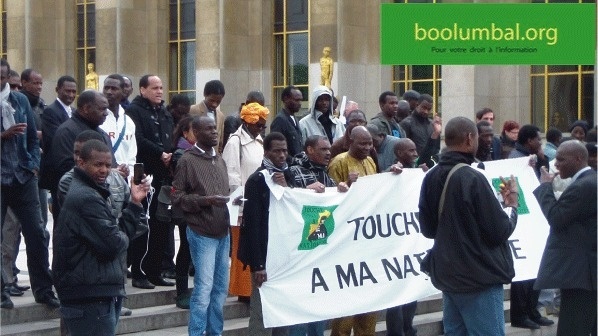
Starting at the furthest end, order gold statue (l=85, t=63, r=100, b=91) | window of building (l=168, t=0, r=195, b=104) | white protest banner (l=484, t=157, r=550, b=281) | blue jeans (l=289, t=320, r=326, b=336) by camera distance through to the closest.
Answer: gold statue (l=85, t=63, r=100, b=91)
window of building (l=168, t=0, r=195, b=104)
white protest banner (l=484, t=157, r=550, b=281)
blue jeans (l=289, t=320, r=326, b=336)

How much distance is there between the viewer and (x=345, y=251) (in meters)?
11.1

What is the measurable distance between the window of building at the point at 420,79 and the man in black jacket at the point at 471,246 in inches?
925

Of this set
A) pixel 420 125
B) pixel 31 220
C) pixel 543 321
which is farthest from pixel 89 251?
pixel 420 125

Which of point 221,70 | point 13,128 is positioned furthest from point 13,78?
point 221,70

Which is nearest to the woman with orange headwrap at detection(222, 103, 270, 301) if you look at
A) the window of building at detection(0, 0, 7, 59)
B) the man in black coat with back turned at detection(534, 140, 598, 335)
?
the man in black coat with back turned at detection(534, 140, 598, 335)

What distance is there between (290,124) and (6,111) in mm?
3406

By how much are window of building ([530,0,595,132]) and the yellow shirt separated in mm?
18128

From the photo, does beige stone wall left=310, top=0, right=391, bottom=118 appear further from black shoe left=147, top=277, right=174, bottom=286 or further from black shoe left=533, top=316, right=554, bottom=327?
black shoe left=147, top=277, right=174, bottom=286

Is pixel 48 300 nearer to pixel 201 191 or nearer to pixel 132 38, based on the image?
pixel 201 191

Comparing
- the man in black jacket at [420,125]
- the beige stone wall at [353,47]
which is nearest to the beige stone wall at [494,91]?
the beige stone wall at [353,47]

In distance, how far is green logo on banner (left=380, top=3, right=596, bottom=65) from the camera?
8688 millimetres

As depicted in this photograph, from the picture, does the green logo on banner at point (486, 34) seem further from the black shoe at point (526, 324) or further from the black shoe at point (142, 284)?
the black shoe at point (142, 284)

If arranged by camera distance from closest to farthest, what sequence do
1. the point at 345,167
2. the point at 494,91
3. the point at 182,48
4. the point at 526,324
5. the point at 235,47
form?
the point at 345,167
the point at 526,324
the point at 494,91
the point at 235,47
the point at 182,48

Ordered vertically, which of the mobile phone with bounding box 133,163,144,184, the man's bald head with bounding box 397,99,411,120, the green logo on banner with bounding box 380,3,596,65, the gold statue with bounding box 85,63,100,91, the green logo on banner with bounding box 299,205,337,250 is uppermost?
the gold statue with bounding box 85,63,100,91
